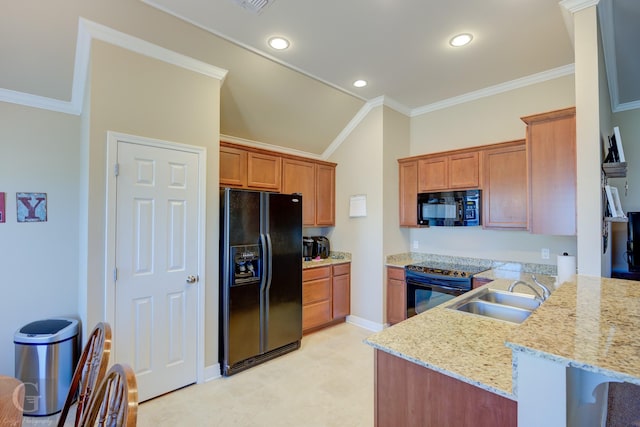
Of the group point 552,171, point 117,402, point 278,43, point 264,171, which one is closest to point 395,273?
point 552,171

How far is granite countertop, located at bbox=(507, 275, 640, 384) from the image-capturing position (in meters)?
0.73

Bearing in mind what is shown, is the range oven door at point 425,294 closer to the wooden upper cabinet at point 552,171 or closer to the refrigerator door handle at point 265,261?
the wooden upper cabinet at point 552,171

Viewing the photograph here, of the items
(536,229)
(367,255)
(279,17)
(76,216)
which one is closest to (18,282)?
(76,216)

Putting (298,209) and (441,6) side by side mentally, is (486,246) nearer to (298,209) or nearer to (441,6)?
(298,209)

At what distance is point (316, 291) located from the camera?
3.93 meters

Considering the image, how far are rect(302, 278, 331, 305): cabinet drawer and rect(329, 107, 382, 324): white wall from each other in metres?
0.45

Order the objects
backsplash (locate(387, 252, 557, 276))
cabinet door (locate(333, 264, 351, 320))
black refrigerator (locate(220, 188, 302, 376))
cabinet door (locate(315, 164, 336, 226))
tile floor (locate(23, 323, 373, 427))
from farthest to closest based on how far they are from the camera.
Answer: cabinet door (locate(315, 164, 336, 226)), cabinet door (locate(333, 264, 351, 320)), backsplash (locate(387, 252, 557, 276)), black refrigerator (locate(220, 188, 302, 376)), tile floor (locate(23, 323, 373, 427))

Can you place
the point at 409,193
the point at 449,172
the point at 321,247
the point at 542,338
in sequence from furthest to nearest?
1. the point at 321,247
2. the point at 409,193
3. the point at 449,172
4. the point at 542,338

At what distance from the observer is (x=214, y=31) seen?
259cm

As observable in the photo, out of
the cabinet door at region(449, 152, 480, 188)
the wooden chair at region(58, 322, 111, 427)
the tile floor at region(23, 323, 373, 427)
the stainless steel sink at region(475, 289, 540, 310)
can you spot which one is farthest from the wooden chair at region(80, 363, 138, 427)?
the cabinet door at region(449, 152, 480, 188)

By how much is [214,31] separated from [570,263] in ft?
11.6

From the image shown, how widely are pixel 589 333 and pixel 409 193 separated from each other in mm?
3330

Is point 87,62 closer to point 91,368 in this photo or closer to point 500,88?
point 91,368

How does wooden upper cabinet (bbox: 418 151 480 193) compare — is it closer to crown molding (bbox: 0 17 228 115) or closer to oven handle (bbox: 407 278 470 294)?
oven handle (bbox: 407 278 470 294)
